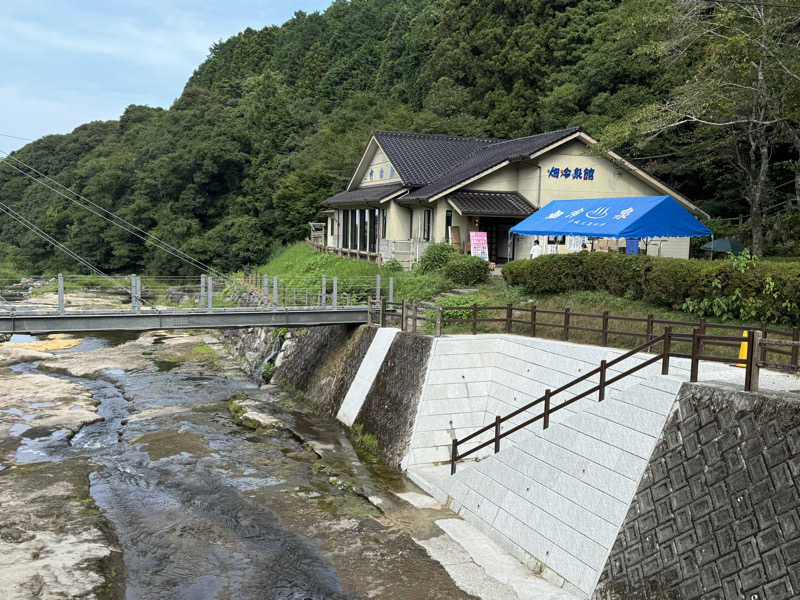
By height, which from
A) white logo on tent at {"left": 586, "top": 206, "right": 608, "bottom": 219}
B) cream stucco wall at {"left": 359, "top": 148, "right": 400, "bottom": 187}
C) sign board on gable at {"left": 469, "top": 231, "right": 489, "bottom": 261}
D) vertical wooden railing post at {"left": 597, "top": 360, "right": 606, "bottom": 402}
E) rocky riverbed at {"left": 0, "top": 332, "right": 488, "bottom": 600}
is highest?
cream stucco wall at {"left": 359, "top": 148, "right": 400, "bottom": 187}

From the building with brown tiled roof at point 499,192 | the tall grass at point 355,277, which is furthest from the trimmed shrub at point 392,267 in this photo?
the building with brown tiled roof at point 499,192

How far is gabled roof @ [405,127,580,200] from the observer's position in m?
26.2

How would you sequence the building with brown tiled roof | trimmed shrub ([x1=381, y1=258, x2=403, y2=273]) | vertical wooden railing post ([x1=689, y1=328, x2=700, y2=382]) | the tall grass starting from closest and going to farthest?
1. vertical wooden railing post ([x1=689, y1=328, x2=700, y2=382])
2. the tall grass
3. the building with brown tiled roof
4. trimmed shrub ([x1=381, y1=258, x2=403, y2=273])

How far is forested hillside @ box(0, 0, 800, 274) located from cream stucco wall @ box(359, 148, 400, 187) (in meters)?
8.35

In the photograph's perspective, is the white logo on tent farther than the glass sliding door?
No

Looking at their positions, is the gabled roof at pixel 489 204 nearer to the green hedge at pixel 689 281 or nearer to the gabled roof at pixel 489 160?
the gabled roof at pixel 489 160

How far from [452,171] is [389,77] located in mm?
41624

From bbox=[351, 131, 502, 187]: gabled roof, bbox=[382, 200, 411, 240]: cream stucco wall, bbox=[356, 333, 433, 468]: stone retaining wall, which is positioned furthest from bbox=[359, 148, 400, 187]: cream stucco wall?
bbox=[356, 333, 433, 468]: stone retaining wall

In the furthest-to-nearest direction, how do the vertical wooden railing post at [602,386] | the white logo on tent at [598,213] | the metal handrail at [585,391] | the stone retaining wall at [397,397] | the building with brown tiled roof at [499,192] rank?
the building with brown tiled roof at [499,192], the white logo on tent at [598,213], the stone retaining wall at [397,397], the vertical wooden railing post at [602,386], the metal handrail at [585,391]

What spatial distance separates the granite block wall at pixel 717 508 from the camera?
25.5ft

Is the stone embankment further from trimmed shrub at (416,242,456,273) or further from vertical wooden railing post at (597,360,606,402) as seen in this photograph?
trimmed shrub at (416,242,456,273)

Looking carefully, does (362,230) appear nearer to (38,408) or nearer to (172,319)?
(172,319)

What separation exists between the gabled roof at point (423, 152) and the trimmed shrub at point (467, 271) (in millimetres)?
7104

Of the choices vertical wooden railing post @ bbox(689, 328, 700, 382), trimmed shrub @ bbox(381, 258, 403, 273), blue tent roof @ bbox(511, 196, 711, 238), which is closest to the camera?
vertical wooden railing post @ bbox(689, 328, 700, 382)
